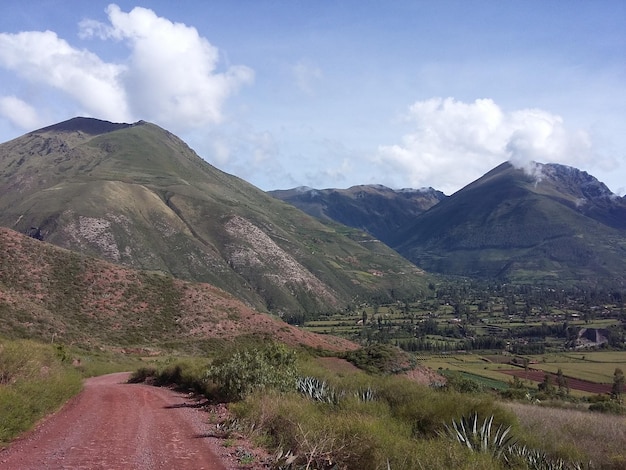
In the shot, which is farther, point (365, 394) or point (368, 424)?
point (365, 394)

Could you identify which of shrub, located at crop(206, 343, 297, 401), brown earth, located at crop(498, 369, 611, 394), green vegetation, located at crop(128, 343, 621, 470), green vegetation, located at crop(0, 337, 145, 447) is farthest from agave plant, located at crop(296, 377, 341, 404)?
brown earth, located at crop(498, 369, 611, 394)

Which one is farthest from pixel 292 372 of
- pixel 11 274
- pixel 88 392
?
pixel 11 274

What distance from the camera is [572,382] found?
87.6 m

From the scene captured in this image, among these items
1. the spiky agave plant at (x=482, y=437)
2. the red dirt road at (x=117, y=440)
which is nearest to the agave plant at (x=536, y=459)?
the spiky agave plant at (x=482, y=437)

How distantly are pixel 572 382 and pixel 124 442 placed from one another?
9234 cm

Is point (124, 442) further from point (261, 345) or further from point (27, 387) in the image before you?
point (261, 345)

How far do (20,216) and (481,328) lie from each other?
167 meters

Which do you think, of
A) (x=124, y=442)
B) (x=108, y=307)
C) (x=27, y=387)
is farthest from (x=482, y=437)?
(x=108, y=307)

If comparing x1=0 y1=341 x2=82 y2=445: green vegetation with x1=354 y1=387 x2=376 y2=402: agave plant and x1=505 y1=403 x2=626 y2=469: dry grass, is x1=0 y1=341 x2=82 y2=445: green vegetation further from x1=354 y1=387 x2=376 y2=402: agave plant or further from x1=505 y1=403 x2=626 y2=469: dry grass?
x1=505 y1=403 x2=626 y2=469: dry grass

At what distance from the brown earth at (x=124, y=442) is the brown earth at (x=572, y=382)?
79.1 meters

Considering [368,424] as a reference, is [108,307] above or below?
below

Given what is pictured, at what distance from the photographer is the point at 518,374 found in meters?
95.8

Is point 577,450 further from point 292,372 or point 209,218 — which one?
point 209,218

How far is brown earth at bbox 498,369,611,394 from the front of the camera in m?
80.0
